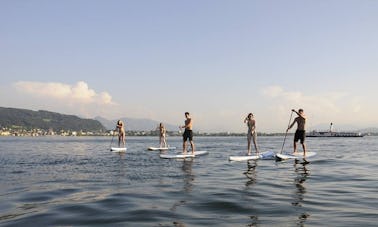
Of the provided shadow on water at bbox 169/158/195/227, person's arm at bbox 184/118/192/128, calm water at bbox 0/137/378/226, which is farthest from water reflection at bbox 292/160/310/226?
person's arm at bbox 184/118/192/128

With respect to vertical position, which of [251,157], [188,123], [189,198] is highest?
[188,123]

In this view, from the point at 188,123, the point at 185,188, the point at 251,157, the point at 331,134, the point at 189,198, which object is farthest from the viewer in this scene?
the point at 331,134

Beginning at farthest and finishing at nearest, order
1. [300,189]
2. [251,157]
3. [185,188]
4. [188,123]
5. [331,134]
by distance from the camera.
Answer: [331,134]
[188,123]
[251,157]
[185,188]
[300,189]

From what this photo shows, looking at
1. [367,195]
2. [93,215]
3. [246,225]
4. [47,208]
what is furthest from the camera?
[367,195]

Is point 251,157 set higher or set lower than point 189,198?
higher

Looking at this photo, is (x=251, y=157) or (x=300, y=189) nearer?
(x=300, y=189)

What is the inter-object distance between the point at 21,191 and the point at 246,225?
7.14 meters

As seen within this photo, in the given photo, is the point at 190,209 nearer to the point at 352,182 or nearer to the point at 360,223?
the point at 360,223

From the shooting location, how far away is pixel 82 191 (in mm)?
11031

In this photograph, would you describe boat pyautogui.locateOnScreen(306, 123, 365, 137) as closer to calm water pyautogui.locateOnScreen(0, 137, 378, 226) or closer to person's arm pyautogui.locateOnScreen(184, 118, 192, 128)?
person's arm pyautogui.locateOnScreen(184, 118, 192, 128)

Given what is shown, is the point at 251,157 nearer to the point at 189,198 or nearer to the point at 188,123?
the point at 188,123

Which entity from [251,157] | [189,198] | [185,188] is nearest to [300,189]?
[185,188]

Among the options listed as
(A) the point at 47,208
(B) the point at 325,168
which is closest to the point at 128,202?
(A) the point at 47,208

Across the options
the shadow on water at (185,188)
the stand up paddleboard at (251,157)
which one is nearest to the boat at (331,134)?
the stand up paddleboard at (251,157)
